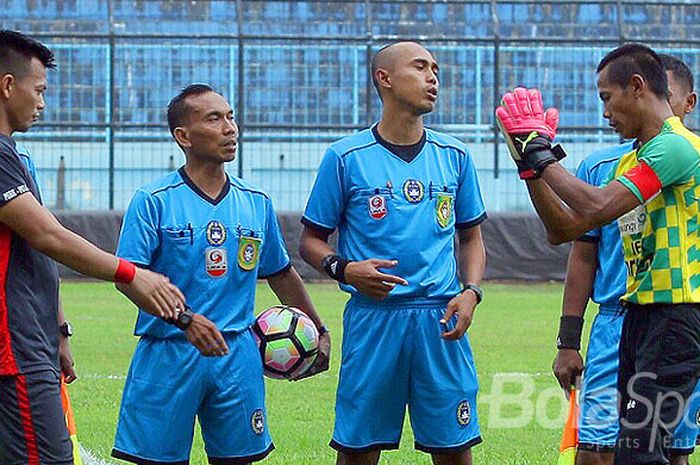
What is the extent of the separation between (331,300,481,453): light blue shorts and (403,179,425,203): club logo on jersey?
1.74 feet

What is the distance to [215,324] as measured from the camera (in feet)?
21.0

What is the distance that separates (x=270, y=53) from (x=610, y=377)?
21.4 meters

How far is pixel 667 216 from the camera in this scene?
221 inches

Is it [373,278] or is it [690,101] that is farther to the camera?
[690,101]

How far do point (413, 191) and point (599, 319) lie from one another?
1174 millimetres

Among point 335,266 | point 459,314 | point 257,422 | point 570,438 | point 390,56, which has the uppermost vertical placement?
point 390,56

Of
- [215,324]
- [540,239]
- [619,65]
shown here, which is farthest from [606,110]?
[540,239]

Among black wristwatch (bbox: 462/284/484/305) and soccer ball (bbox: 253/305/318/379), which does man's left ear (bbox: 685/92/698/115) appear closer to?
black wristwatch (bbox: 462/284/484/305)

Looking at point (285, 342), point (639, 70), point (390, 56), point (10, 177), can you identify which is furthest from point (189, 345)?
point (639, 70)

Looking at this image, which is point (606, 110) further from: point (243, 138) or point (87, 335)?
point (243, 138)

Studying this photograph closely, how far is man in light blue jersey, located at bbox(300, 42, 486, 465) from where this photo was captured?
670 cm

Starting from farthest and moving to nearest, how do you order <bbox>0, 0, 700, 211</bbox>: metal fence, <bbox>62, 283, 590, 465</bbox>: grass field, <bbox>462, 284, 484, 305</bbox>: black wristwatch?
<bbox>0, 0, 700, 211</bbox>: metal fence < <bbox>62, 283, 590, 465</bbox>: grass field < <bbox>462, 284, 484, 305</bbox>: black wristwatch

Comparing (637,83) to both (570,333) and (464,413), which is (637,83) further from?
(464,413)

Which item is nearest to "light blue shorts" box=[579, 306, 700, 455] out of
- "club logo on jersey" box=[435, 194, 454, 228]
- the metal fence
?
"club logo on jersey" box=[435, 194, 454, 228]
